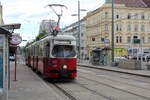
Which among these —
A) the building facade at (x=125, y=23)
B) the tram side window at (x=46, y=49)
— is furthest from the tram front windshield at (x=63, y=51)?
the building facade at (x=125, y=23)

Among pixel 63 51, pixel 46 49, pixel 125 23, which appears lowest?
pixel 63 51

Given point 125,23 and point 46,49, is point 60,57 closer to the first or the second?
point 46,49

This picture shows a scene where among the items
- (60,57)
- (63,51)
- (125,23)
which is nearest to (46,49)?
(63,51)

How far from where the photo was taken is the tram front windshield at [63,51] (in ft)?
69.3

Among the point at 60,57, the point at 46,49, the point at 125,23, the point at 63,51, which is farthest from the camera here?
the point at 125,23

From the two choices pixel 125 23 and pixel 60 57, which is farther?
pixel 125 23

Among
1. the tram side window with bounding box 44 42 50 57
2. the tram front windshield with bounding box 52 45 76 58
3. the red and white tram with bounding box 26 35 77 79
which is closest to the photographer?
the red and white tram with bounding box 26 35 77 79

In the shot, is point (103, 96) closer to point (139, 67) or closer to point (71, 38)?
point (71, 38)

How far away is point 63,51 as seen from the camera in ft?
69.8

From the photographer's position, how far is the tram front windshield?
21.1m

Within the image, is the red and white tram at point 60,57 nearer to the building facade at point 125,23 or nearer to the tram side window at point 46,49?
the tram side window at point 46,49

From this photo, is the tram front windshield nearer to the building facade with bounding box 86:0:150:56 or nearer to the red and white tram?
the red and white tram

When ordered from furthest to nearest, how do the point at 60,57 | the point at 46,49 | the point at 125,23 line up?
the point at 125,23, the point at 46,49, the point at 60,57

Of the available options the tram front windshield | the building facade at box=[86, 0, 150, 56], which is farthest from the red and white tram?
the building facade at box=[86, 0, 150, 56]
